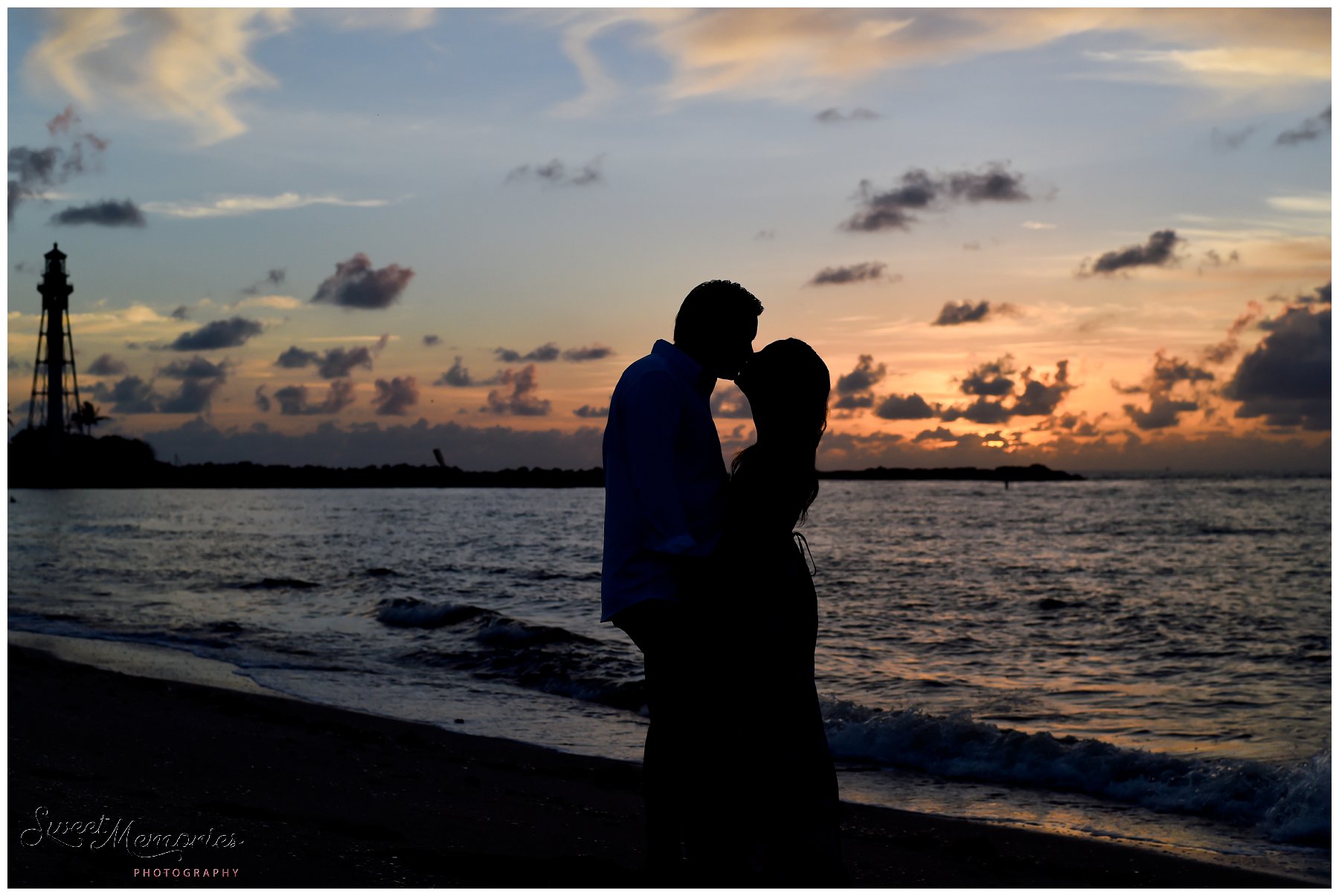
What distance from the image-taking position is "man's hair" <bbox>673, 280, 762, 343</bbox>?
3189mm

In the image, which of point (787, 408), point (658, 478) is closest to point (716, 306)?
→ point (787, 408)

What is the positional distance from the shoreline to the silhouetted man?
37 cm

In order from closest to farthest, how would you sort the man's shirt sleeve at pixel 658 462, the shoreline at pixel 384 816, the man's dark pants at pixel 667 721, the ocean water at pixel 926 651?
the man's shirt sleeve at pixel 658 462, the man's dark pants at pixel 667 721, the shoreline at pixel 384 816, the ocean water at pixel 926 651

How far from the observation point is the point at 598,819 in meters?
6.55

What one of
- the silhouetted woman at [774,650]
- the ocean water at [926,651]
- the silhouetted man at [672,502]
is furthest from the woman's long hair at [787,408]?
the ocean water at [926,651]

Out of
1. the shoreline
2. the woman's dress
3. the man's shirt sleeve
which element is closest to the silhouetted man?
the man's shirt sleeve

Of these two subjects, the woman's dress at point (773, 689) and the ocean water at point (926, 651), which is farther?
the ocean water at point (926, 651)

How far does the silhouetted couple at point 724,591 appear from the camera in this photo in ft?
10.0

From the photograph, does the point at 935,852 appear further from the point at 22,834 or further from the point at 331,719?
the point at 331,719

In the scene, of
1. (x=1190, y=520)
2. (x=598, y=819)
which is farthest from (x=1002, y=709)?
(x=1190, y=520)

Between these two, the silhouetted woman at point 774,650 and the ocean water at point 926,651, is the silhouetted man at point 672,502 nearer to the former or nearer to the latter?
the silhouetted woman at point 774,650

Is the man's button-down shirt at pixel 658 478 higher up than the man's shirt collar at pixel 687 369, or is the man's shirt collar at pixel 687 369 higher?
the man's shirt collar at pixel 687 369

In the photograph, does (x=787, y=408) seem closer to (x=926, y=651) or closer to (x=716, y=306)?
(x=716, y=306)

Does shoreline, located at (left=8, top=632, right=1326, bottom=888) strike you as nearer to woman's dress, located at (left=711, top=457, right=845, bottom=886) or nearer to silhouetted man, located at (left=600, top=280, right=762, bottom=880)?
woman's dress, located at (left=711, top=457, right=845, bottom=886)
